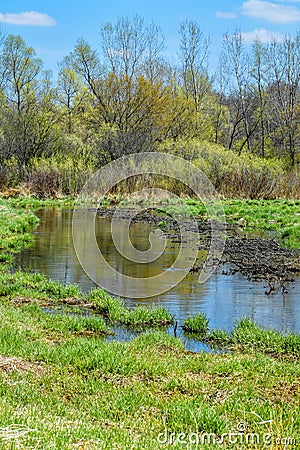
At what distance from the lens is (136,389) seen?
5270mm

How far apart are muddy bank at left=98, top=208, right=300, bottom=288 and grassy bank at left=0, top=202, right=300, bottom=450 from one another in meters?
3.78

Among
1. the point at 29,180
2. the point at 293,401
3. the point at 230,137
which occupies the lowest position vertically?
the point at 293,401

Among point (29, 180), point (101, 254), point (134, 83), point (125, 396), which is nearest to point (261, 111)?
point (134, 83)

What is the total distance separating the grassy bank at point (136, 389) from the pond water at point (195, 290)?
0.79 m

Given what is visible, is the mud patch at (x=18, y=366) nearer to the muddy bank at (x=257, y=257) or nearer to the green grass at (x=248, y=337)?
the green grass at (x=248, y=337)

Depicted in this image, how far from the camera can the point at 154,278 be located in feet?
37.7

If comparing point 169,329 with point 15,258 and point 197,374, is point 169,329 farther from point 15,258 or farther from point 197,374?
point 15,258

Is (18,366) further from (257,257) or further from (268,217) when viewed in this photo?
(268,217)

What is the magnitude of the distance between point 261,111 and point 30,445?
45.4 meters

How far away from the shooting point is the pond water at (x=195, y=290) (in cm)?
855

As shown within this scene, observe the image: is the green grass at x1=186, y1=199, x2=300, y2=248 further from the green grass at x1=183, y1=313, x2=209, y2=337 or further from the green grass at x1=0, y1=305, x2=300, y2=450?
the green grass at x1=0, y1=305, x2=300, y2=450

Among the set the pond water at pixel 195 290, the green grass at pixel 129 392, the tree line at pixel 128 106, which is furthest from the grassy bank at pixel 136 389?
the tree line at pixel 128 106

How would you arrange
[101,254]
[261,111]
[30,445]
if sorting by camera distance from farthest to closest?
[261,111], [101,254], [30,445]

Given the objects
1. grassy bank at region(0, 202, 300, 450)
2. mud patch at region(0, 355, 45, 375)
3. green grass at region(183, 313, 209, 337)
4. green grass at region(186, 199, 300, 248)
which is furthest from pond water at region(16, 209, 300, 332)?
green grass at region(186, 199, 300, 248)
